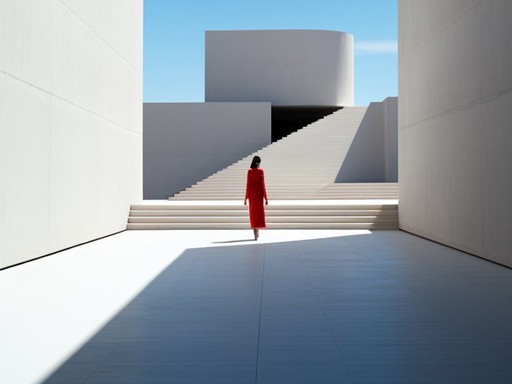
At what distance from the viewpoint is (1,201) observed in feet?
21.7

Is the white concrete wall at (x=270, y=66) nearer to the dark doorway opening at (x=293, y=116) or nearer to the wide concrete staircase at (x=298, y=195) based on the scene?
the dark doorway opening at (x=293, y=116)

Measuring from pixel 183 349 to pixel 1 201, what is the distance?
14.0 ft

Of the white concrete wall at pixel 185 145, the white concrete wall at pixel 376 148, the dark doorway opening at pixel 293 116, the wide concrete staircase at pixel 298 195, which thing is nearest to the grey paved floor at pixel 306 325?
the wide concrete staircase at pixel 298 195

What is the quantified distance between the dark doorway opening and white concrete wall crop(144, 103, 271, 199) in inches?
262

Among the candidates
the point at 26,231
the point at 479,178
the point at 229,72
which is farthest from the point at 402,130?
the point at 229,72

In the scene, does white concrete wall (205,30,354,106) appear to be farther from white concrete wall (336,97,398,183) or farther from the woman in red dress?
the woman in red dress

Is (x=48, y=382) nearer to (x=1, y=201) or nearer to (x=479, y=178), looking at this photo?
(x=1, y=201)

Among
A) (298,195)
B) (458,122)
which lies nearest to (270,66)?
(298,195)

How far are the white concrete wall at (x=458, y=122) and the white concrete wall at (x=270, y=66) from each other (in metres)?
18.4

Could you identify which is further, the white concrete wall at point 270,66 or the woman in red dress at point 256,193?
the white concrete wall at point 270,66

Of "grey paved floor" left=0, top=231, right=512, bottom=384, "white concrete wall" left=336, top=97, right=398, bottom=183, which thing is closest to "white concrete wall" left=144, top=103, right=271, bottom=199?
"white concrete wall" left=336, top=97, right=398, bottom=183

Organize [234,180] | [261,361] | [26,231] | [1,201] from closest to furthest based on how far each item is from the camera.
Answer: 1. [261,361]
2. [1,201]
3. [26,231]
4. [234,180]

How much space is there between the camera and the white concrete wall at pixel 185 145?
24.8 metres

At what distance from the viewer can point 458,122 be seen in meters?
8.32
